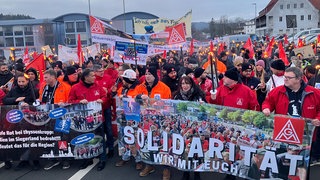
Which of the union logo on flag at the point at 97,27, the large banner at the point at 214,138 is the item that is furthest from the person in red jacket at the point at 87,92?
the union logo on flag at the point at 97,27

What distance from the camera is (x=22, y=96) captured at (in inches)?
239

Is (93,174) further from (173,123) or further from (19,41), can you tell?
(19,41)

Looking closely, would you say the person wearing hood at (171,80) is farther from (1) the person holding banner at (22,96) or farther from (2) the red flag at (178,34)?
(2) the red flag at (178,34)

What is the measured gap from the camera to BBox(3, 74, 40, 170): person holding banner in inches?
235

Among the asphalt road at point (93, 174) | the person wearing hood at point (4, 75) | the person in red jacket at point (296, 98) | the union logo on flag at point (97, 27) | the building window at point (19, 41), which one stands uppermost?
the building window at point (19, 41)

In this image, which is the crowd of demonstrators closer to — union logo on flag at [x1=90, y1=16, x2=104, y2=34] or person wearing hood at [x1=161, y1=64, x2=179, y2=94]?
person wearing hood at [x1=161, y1=64, x2=179, y2=94]

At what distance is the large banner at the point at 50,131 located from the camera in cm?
564

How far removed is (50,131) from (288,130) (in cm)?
376

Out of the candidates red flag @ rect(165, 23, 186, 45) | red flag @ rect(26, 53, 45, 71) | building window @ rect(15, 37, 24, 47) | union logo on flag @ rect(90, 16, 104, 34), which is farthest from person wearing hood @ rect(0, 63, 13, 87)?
building window @ rect(15, 37, 24, 47)

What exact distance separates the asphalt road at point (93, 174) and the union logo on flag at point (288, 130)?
4.76 ft

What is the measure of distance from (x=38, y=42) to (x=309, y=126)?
66422mm

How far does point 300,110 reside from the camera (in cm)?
445

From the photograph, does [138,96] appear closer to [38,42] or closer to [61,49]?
[61,49]

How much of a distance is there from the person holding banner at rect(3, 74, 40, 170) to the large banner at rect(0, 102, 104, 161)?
0.28 m
